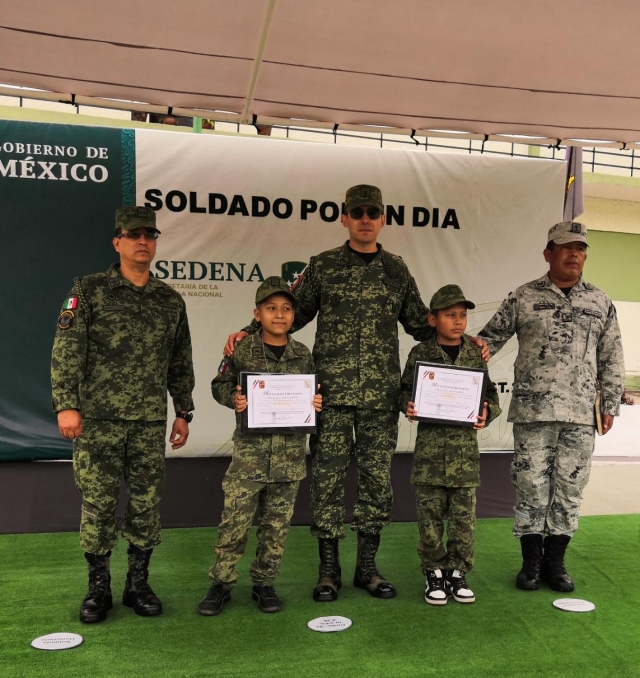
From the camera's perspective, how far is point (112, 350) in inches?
115

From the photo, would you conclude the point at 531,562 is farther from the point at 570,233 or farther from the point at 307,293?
the point at 307,293

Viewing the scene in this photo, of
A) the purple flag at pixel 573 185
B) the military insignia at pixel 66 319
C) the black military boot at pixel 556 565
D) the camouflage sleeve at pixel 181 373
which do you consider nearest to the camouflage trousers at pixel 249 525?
the camouflage sleeve at pixel 181 373

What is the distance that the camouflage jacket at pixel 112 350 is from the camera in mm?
2848

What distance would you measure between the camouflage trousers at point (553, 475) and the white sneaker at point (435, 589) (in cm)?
54

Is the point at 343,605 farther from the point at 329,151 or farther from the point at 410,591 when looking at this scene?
the point at 329,151

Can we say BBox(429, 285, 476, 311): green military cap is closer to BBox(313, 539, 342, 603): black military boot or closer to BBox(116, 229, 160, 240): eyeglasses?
BBox(313, 539, 342, 603): black military boot

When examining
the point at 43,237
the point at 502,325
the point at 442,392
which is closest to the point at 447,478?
the point at 442,392

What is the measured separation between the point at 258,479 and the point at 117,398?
74 centimetres

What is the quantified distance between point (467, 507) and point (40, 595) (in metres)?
2.14

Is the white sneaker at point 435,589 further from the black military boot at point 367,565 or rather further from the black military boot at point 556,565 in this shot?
the black military boot at point 556,565

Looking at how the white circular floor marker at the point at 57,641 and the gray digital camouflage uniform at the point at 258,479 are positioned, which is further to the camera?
the gray digital camouflage uniform at the point at 258,479

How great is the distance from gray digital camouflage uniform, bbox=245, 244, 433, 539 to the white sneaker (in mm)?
353

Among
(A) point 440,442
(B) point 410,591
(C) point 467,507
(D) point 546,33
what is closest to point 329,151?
(D) point 546,33

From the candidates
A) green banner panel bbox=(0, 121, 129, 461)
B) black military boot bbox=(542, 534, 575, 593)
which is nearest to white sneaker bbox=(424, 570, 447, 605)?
black military boot bbox=(542, 534, 575, 593)
